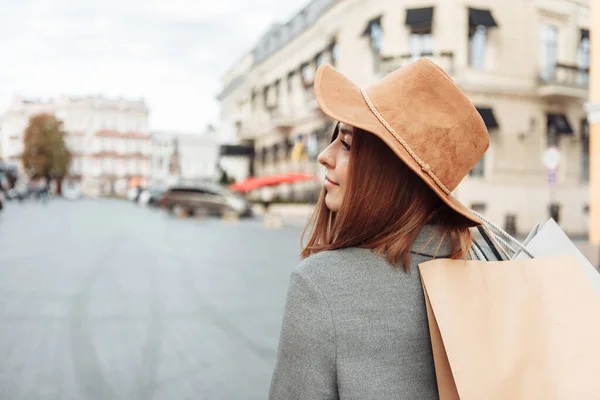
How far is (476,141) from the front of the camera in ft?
4.79

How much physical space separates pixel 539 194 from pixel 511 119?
3.26 m

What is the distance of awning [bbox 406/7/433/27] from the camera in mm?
25000

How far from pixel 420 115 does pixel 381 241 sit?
29 centimetres

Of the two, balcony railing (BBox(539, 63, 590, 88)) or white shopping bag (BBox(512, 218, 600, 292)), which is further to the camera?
balcony railing (BBox(539, 63, 590, 88))

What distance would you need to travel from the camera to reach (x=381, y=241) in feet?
4.47

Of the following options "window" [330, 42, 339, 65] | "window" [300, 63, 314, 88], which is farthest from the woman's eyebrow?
"window" [300, 63, 314, 88]

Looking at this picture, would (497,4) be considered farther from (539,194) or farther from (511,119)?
(539,194)

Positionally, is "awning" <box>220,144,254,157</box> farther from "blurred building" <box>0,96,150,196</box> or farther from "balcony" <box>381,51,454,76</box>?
"blurred building" <box>0,96,150,196</box>

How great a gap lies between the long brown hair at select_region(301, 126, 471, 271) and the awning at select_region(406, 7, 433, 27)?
81.7 ft

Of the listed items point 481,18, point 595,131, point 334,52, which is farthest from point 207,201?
point 595,131

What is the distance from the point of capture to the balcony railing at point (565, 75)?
2567 cm

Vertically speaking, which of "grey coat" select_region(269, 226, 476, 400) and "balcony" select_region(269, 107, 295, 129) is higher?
"balcony" select_region(269, 107, 295, 129)

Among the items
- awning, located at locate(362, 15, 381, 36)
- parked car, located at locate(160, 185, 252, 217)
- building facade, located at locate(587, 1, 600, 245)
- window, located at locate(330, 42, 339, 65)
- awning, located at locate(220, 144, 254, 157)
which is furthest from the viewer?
awning, located at locate(220, 144, 254, 157)

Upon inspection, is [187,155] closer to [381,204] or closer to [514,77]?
[514,77]
